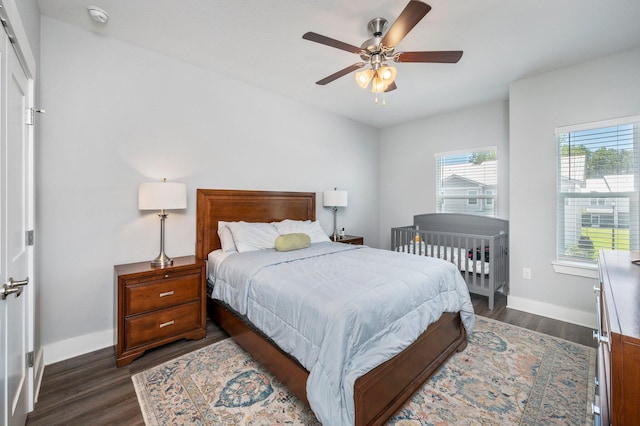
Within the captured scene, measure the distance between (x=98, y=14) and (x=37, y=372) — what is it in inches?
104

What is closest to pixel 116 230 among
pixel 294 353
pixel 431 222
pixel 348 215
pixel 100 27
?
pixel 100 27

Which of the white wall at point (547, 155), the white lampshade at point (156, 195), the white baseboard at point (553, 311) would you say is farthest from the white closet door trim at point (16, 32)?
the white baseboard at point (553, 311)

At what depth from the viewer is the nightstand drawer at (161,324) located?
2146 millimetres

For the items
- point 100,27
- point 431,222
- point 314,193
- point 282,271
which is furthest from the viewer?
point 431,222

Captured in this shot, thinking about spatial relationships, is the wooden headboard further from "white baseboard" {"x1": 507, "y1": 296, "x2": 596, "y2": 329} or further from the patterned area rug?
"white baseboard" {"x1": 507, "y1": 296, "x2": 596, "y2": 329}

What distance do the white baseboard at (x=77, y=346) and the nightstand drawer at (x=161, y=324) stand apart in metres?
0.51

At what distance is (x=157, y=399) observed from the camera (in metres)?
1.75

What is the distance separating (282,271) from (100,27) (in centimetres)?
253

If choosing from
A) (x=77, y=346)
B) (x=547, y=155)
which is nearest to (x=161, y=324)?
(x=77, y=346)

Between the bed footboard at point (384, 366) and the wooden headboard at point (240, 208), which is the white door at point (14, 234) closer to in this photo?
the bed footboard at point (384, 366)

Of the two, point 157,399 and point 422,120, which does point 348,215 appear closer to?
point 422,120

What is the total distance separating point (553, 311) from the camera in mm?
3002

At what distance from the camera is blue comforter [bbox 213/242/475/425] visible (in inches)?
54.4

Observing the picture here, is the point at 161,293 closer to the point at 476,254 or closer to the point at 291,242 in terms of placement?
the point at 291,242
